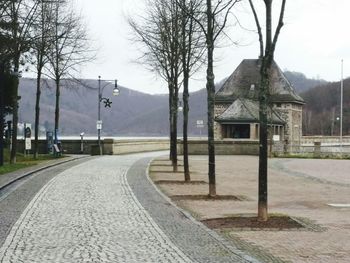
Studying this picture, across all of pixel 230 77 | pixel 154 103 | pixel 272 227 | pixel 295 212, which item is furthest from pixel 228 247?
pixel 154 103

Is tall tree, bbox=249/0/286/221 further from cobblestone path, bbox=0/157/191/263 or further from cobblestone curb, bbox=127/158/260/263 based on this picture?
cobblestone path, bbox=0/157/191/263

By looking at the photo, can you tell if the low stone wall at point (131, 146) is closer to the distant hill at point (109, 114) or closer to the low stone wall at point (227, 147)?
the low stone wall at point (227, 147)

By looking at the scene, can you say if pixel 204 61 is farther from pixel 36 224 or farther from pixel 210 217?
pixel 36 224

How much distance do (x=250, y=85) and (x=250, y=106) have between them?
563 inches

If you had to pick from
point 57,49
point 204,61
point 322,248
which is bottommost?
point 322,248

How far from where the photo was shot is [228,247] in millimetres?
10672

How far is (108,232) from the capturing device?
12.1 m

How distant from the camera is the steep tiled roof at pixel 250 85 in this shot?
8500 cm

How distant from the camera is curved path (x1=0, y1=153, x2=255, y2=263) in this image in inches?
384

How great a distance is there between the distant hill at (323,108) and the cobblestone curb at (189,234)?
127 meters

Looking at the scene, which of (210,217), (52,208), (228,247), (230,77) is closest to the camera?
(228,247)

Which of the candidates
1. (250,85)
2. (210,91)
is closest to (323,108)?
(250,85)

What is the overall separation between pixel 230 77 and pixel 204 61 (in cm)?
6270

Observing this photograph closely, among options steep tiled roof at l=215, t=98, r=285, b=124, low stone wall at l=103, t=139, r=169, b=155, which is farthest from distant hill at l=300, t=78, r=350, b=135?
low stone wall at l=103, t=139, r=169, b=155
